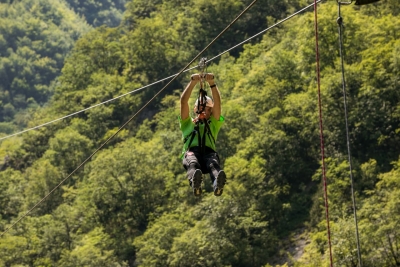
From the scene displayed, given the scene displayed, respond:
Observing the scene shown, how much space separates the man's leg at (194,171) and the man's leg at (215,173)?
0.15 metres

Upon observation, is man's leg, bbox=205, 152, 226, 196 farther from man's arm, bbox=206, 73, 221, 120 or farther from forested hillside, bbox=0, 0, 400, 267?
forested hillside, bbox=0, 0, 400, 267

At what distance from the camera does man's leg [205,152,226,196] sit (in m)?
8.26

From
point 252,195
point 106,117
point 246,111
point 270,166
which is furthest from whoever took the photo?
point 106,117

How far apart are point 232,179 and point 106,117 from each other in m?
29.3

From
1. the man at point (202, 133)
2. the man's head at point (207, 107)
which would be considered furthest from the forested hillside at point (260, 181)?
the man's head at point (207, 107)

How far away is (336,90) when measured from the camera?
1500 inches

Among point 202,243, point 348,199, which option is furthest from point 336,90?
point 202,243

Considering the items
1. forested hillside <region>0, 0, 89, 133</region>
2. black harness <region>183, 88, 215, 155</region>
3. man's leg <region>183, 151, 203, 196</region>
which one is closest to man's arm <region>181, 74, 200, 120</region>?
black harness <region>183, 88, 215, 155</region>

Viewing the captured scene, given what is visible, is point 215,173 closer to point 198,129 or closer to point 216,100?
point 198,129

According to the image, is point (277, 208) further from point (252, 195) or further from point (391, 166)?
point (391, 166)

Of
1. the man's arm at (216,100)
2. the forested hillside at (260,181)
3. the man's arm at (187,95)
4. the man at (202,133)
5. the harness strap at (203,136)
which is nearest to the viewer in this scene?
the man's arm at (187,95)

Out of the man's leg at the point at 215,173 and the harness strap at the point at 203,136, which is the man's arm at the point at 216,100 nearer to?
the harness strap at the point at 203,136

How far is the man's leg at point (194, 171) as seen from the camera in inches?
324

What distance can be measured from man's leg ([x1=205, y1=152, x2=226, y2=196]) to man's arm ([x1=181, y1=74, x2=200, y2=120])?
56 centimetres
